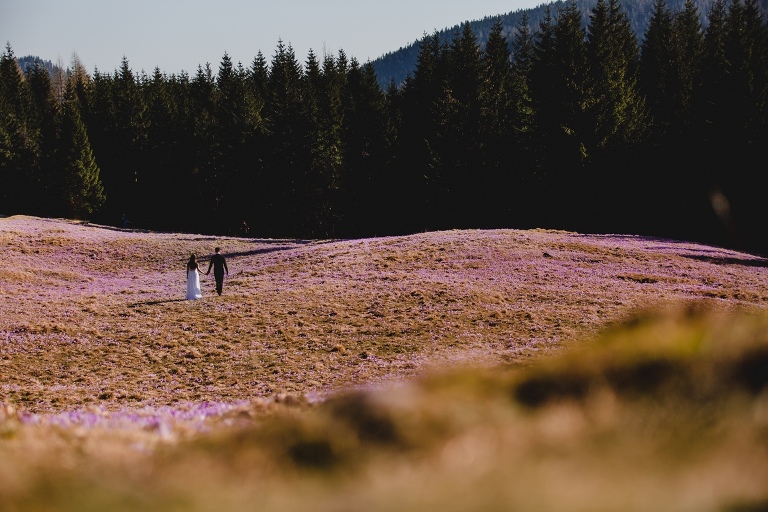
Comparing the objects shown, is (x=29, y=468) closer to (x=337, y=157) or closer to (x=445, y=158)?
(x=445, y=158)

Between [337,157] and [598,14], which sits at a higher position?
[598,14]

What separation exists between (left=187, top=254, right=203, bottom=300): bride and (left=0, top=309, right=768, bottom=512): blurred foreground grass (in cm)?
2429

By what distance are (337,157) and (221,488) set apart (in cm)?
7528

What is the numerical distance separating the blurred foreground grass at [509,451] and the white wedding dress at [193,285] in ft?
80.1

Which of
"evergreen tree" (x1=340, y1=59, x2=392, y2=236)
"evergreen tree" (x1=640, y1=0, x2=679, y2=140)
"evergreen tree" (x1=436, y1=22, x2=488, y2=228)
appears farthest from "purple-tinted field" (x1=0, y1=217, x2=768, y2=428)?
"evergreen tree" (x1=340, y1=59, x2=392, y2=236)

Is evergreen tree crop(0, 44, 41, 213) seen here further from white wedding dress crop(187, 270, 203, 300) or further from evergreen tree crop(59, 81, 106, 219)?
white wedding dress crop(187, 270, 203, 300)

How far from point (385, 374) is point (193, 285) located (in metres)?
13.8

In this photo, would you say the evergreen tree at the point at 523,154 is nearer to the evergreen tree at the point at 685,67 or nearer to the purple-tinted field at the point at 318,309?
the evergreen tree at the point at 685,67

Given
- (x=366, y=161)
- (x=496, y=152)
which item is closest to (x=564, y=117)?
(x=496, y=152)

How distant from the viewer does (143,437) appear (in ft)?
11.1

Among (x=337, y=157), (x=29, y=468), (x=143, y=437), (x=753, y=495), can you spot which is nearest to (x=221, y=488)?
(x=29, y=468)

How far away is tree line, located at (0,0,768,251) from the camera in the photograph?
2178 inches

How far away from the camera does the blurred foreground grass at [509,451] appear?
1.52 m

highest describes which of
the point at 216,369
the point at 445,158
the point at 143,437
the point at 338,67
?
the point at 338,67
